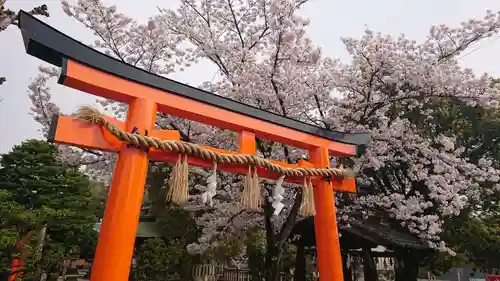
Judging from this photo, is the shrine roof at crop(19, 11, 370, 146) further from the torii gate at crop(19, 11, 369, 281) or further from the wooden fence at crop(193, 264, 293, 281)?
the wooden fence at crop(193, 264, 293, 281)

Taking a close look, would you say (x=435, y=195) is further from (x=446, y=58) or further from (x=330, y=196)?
(x=330, y=196)

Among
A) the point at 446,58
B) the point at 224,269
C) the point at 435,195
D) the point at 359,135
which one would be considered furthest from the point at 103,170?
the point at 224,269

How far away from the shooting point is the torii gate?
2328 millimetres

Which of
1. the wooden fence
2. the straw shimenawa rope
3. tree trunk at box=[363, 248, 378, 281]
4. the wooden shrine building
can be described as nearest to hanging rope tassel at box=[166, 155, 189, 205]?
the straw shimenawa rope

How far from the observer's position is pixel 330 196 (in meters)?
3.74

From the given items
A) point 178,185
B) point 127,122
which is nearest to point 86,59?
point 127,122

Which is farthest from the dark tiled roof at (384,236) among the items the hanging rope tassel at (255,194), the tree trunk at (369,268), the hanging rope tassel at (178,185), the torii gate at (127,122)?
the hanging rope tassel at (178,185)

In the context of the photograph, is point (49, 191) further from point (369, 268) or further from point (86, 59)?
point (369, 268)

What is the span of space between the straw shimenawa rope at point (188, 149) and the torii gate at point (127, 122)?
90mm

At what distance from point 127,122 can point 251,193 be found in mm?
1252

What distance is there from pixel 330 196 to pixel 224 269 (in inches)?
451

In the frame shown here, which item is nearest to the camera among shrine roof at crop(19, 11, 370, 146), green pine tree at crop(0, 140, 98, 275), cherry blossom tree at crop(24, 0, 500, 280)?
shrine roof at crop(19, 11, 370, 146)

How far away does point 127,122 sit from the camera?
2709mm

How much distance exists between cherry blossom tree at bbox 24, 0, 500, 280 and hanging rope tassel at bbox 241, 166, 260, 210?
2232 millimetres
